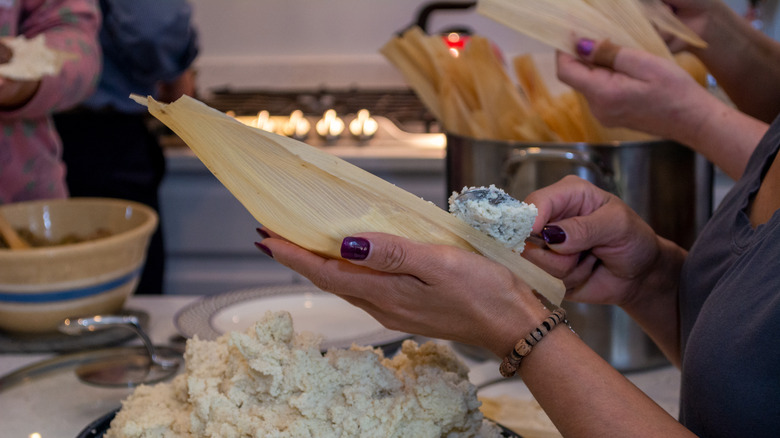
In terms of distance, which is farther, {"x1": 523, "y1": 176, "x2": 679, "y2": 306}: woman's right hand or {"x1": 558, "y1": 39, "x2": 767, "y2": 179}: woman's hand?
{"x1": 558, "y1": 39, "x2": 767, "y2": 179}: woman's hand

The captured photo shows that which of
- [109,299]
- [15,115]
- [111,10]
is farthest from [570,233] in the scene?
[111,10]

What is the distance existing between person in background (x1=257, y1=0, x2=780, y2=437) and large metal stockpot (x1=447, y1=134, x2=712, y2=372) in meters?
0.07

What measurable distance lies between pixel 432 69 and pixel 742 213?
1.95ft

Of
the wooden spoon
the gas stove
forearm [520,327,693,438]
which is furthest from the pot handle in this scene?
the gas stove

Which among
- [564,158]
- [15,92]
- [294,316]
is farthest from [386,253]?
[15,92]

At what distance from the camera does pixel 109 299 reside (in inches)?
36.0

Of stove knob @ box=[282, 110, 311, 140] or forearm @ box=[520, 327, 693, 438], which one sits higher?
forearm @ box=[520, 327, 693, 438]

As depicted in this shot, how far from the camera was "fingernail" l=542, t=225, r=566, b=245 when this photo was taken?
59 cm

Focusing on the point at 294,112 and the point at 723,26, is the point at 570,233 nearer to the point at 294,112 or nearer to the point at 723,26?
the point at 723,26

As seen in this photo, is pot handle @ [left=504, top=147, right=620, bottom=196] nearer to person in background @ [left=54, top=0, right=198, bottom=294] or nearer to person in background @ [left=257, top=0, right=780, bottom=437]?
person in background @ [left=257, top=0, right=780, bottom=437]

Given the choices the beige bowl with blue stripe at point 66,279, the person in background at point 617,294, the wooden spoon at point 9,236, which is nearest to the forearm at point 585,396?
the person in background at point 617,294

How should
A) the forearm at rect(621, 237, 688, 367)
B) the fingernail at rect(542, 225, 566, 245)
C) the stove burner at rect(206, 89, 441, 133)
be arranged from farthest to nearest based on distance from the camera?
the stove burner at rect(206, 89, 441, 133) < the forearm at rect(621, 237, 688, 367) < the fingernail at rect(542, 225, 566, 245)

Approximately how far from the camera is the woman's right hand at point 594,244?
24.2 inches

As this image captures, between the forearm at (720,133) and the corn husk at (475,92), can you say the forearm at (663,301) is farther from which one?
the corn husk at (475,92)
